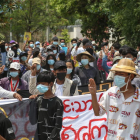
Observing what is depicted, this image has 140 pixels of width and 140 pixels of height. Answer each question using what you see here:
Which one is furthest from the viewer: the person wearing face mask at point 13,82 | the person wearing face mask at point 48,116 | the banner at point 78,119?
the person wearing face mask at point 13,82

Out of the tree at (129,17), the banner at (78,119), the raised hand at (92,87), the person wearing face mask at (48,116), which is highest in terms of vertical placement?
the tree at (129,17)

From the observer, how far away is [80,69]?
698 cm

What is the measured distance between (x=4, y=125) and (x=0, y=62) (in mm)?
6393

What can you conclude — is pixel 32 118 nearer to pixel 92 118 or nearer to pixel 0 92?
pixel 0 92

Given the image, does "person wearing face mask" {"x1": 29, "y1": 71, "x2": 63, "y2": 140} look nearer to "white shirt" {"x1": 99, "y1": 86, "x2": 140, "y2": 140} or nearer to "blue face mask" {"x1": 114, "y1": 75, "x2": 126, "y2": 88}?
"white shirt" {"x1": 99, "y1": 86, "x2": 140, "y2": 140}

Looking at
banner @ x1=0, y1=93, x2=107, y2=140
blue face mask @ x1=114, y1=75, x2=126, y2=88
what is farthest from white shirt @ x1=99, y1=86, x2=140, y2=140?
banner @ x1=0, y1=93, x2=107, y2=140

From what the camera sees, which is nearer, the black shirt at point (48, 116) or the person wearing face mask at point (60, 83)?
the black shirt at point (48, 116)

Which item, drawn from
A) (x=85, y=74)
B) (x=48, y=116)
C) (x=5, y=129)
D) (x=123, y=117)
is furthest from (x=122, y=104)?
(x=85, y=74)

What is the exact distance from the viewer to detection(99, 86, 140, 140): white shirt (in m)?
3.67

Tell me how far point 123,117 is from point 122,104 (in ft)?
0.49

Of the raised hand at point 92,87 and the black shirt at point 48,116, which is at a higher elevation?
the raised hand at point 92,87

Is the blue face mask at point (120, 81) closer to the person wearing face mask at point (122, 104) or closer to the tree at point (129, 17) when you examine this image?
the person wearing face mask at point (122, 104)

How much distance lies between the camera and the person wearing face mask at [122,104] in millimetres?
3674

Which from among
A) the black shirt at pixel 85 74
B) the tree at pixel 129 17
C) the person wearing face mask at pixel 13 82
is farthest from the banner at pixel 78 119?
the tree at pixel 129 17
